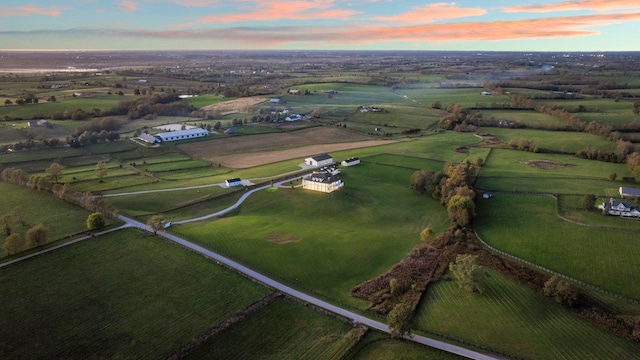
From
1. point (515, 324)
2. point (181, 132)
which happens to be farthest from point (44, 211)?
point (515, 324)

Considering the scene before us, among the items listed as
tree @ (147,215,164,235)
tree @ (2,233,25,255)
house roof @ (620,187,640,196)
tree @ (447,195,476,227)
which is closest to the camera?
tree @ (2,233,25,255)

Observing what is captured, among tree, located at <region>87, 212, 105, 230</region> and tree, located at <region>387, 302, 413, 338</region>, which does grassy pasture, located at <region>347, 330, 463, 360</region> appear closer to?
tree, located at <region>387, 302, 413, 338</region>

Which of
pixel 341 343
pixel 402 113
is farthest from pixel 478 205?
pixel 402 113

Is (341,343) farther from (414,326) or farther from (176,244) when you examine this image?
(176,244)

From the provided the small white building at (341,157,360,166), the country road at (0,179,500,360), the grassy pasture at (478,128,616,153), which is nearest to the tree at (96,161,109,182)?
the country road at (0,179,500,360)

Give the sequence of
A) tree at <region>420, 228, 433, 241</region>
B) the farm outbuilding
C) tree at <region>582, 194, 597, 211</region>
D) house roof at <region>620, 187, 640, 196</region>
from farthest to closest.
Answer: house roof at <region>620, 187, 640, 196</region>
the farm outbuilding
tree at <region>582, 194, 597, 211</region>
tree at <region>420, 228, 433, 241</region>

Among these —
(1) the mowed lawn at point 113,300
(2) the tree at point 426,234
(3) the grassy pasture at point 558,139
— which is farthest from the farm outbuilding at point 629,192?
(1) the mowed lawn at point 113,300
